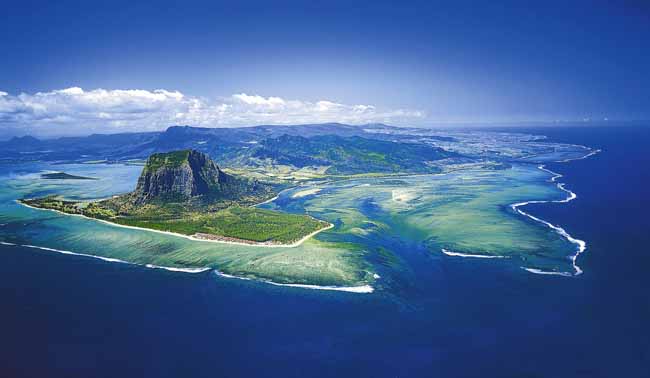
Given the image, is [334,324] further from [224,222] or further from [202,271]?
[224,222]

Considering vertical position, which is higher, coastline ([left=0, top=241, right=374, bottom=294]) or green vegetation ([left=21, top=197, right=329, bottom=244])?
green vegetation ([left=21, top=197, right=329, bottom=244])

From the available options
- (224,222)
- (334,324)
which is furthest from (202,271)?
(224,222)

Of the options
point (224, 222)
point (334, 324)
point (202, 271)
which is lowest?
point (202, 271)

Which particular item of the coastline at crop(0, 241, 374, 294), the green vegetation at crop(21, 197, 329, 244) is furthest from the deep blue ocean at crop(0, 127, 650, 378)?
the green vegetation at crop(21, 197, 329, 244)

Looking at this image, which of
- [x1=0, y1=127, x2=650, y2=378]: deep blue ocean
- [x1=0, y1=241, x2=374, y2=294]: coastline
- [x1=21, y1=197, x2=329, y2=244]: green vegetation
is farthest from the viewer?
[x1=21, y1=197, x2=329, y2=244]: green vegetation

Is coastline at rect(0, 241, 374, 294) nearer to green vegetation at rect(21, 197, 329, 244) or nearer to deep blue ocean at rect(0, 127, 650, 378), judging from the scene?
deep blue ocean at rect(0, 127, 650, 378)

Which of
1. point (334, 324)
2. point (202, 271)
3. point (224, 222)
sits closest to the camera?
point (334, 324)

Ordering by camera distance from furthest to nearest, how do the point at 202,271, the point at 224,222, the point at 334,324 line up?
the point at 224,222, the point at 202,271, the point at 334,324

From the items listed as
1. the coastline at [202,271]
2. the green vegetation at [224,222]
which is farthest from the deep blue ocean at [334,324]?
the green vegetation at [224,222]

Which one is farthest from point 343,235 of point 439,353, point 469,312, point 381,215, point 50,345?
point 50,345
